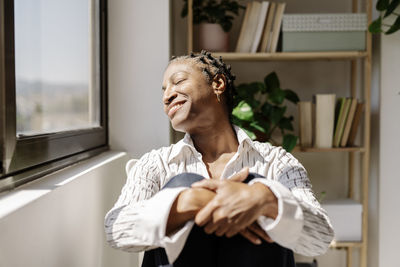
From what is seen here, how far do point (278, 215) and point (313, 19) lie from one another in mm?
1462

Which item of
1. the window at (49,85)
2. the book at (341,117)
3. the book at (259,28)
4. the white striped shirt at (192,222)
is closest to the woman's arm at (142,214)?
the white striped shirt at (192,222)

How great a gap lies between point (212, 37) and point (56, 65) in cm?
95

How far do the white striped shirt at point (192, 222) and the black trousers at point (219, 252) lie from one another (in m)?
0.04

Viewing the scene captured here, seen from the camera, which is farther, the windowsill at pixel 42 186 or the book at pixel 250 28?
the book at pixel 250 28

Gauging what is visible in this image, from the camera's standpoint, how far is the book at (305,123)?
2.17m

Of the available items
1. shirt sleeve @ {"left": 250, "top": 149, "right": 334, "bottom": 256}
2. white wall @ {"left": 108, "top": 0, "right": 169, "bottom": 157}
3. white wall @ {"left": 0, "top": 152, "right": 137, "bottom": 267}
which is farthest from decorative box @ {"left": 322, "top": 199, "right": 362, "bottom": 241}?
shirt sleeve @ {"left": 250, "top": 149, "right": 334, "bottom": 256}

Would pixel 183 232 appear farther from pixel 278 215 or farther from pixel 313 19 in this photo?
pixel 313 19

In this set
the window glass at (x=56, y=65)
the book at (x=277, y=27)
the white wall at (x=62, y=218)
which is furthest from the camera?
the book at (x=277, y=27)

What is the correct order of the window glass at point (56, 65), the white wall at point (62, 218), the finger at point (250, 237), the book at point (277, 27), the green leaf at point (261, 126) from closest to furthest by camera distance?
the white wall at point (62, 218) → the finger at point (250, 237) → the window glass at point (56, 65) → the green leaf at point (261, 126) → the book at point (277, 27)

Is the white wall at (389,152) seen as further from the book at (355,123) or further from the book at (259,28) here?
the book at (259,28)

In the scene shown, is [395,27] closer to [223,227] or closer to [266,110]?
[266,110]

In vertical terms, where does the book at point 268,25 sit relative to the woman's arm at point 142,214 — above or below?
above

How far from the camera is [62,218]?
100 centimetres

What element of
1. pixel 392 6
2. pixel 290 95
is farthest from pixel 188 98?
pixel 392 6
